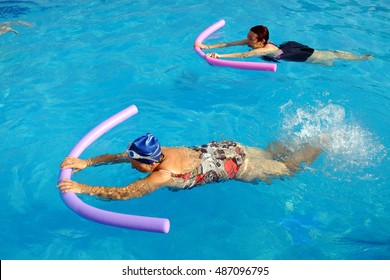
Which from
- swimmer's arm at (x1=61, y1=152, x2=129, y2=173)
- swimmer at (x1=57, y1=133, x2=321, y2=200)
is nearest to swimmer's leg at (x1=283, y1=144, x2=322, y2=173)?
swimmer at (x1=57, y1=133, x2=321, y2=200)

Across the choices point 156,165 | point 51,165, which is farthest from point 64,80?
point 156,165

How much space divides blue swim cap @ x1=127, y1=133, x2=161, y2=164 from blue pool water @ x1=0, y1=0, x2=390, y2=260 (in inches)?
51.4

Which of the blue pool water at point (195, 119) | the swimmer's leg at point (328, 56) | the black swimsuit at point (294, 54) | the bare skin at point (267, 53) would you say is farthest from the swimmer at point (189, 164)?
the swimmer's leg at point (328, 56)

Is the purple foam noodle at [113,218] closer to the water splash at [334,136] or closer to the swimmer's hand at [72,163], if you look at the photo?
the swimmer's hand at [72,163]

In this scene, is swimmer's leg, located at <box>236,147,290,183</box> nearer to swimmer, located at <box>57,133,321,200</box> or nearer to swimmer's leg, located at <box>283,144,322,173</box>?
swimmer, located at <box>57,133,321,200</box>

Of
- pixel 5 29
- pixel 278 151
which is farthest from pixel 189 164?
pixel 5 29

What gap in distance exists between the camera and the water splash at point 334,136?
575 centimetres

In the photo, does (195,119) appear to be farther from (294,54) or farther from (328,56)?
(328,56)

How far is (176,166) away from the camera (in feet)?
14.4

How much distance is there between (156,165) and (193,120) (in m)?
2.59

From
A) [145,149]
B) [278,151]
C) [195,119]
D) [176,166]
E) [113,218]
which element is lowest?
[195,119]

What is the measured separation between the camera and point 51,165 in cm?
596

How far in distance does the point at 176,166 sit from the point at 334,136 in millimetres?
2951

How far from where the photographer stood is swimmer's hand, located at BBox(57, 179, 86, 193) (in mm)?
4129
